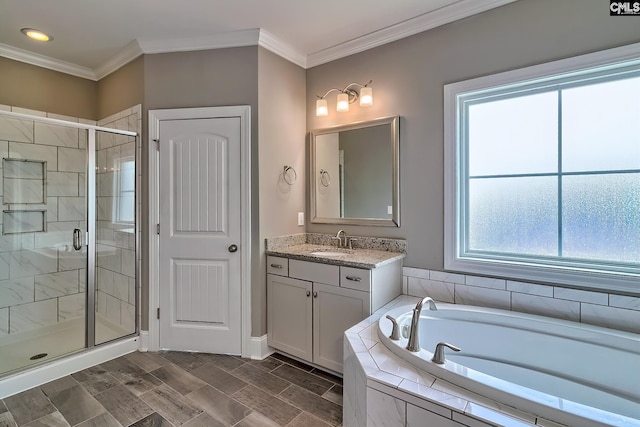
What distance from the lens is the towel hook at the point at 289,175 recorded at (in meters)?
2.77

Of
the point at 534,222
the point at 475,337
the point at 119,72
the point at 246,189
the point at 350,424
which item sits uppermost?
the point at 119,72

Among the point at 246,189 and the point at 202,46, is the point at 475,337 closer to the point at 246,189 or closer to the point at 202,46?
the point at 246,189

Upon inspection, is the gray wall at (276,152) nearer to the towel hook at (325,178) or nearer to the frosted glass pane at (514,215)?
the towel hook at (325,178)

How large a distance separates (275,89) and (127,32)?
1.22 metres

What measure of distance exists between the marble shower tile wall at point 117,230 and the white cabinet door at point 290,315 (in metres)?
1.21

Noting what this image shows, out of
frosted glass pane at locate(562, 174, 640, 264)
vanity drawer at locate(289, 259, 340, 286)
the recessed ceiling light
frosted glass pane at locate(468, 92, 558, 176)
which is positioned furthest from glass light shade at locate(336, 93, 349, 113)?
the recessed ceiling light

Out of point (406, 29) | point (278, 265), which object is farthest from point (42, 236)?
point (406, 29)

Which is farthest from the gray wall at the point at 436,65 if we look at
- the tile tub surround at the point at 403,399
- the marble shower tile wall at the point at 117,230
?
the marble shower tile wall at the point at 117,230

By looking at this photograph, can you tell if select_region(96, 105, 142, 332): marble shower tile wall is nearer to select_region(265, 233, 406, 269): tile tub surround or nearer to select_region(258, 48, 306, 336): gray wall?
select_region(258, 48, 306, 336): gray wall

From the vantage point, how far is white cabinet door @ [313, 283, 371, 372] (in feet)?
6.83

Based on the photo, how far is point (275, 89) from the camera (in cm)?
267

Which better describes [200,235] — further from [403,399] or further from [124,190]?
[403,399]

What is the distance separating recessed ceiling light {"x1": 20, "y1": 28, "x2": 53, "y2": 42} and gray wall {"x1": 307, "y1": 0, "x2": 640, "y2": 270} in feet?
7.54

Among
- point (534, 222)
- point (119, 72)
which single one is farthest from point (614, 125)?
point (119, 72)
